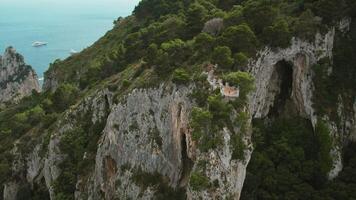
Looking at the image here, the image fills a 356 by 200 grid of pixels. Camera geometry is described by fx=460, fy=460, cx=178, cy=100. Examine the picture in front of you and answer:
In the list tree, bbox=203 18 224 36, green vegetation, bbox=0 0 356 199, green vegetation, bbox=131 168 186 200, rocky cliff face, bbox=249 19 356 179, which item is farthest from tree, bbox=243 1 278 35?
green vegetation, bbox=131 168 186 200

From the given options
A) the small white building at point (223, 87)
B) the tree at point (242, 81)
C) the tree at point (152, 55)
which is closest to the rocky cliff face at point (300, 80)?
the tree at point (242, 81)

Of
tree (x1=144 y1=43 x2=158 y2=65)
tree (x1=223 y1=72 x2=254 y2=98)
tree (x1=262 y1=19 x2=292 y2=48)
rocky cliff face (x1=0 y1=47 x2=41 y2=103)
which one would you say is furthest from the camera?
rocky cliff face (x1=0 y1=47 x2=41 y2=103)

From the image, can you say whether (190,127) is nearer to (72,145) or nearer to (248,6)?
(248,6)

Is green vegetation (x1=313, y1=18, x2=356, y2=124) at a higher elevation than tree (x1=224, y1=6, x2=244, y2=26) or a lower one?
lower

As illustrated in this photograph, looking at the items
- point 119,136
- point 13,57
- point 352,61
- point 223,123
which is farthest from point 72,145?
point 13,57

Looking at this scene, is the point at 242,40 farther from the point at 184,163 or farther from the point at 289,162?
the point at 184,163

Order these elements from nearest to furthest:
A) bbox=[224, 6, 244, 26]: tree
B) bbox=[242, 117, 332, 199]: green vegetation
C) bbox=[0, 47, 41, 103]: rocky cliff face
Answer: bbox=[242, 117, 332, 199]: green vegetation
bbox=[224, 6, 244, 26]: tree
bbox=[0, 47, 41, 103]: rocky cliff face

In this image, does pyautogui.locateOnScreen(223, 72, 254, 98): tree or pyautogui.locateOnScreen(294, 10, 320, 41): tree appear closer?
pyautogui.locateOnScreen(223, 72, 254, 98): tree

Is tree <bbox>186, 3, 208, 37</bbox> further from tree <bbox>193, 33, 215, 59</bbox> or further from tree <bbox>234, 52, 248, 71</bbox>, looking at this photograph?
tree <bbox>234, 52, 248, 71</bbox>
